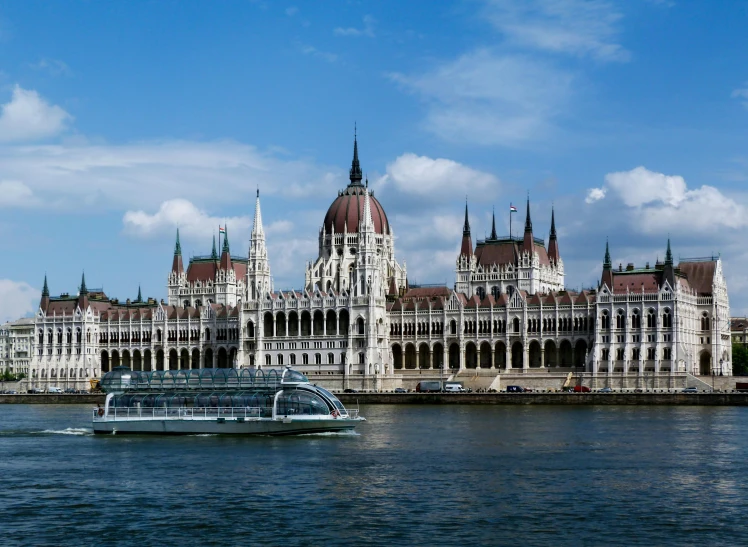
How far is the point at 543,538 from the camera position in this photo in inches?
1607

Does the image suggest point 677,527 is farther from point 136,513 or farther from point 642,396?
point 642,396

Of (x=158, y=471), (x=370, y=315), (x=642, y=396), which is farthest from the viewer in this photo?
(x=370, y=315)

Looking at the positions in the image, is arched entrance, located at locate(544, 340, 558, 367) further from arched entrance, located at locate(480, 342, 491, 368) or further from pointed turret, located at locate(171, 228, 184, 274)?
pointed turret, located at locate(171, 228, 184, 274)

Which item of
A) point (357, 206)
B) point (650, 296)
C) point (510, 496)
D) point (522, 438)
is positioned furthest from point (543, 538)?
point (357, 206)

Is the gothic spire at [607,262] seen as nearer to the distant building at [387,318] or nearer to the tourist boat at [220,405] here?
the distant building at [387,318]

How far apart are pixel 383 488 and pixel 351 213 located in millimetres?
124725

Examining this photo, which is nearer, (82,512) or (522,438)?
(82,512)

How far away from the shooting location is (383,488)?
51.8 meters

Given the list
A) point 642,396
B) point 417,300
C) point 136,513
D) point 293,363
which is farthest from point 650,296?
point 136,513

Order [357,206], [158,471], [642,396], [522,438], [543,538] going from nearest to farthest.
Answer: [543,538] → [158,471] → [522,438] → [642,396] → [357,206]

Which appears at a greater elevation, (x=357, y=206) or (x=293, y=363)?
(x=357, y=206)

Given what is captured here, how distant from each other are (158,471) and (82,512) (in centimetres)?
1141

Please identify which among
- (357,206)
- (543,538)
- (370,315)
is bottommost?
(543,538)

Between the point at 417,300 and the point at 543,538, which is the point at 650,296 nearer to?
the point at 417,300
